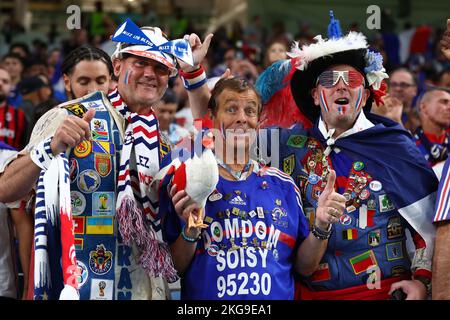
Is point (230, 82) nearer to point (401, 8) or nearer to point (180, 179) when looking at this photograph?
point (180, 179)

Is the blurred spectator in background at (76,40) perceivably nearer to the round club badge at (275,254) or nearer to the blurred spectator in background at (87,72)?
the blurred spectator in background at (87,72)

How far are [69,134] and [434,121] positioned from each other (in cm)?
408

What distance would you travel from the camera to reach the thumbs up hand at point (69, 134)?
144 inches

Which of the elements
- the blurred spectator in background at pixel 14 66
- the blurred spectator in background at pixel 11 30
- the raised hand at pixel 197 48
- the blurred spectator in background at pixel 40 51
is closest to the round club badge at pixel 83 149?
the raised hand at pixel 197 48

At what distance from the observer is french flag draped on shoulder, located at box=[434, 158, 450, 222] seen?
163 inches

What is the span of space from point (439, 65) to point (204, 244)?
10.9 metres

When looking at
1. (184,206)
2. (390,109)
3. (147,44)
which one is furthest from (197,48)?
(390,109)

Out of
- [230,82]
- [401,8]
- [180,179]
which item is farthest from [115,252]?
[401,8]

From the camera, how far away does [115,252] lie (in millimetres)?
3998

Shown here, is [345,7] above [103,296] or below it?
above

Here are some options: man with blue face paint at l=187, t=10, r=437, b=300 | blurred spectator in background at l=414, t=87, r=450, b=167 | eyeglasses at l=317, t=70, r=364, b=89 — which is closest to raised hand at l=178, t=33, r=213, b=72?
man with blue face paint at l=187, t=10, r=437, b=300

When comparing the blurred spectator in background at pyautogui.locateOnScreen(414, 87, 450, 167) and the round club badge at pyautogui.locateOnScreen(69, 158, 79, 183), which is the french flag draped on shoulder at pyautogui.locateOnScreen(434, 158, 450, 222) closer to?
the round club badge at pyautogui.locateOnScreen(69, 158, 79, 183)

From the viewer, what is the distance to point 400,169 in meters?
4.39
